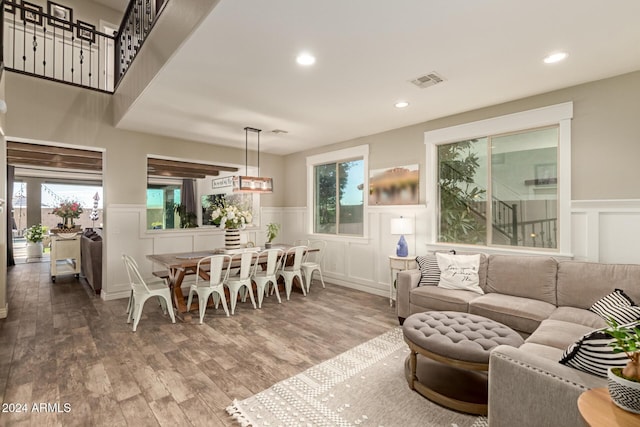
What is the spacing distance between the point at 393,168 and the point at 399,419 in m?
3.69

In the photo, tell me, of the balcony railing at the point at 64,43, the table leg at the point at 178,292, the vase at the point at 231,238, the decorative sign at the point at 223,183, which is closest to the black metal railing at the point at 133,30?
the balcony railing at the point at 64,43

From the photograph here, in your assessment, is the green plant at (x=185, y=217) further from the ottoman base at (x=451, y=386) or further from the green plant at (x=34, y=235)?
the ottoman base at (x=451, y=386)

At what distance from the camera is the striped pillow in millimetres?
1319

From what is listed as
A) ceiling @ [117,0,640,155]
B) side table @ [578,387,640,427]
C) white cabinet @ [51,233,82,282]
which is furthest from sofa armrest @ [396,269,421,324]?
white cabinet @ [51,233,82,282]

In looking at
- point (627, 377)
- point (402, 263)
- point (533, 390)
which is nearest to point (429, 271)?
point (402, 263)

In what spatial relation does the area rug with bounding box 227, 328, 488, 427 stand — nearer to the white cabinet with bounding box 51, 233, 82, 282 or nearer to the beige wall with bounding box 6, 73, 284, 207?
the beige wall with bounding box 6, 73, 284, 207

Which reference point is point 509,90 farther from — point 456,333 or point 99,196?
point 99,196

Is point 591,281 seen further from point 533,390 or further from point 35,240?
point 35,240

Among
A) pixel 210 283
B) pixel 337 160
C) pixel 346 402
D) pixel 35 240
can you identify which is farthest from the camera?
pixel 35 240

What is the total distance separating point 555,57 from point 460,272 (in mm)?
2250

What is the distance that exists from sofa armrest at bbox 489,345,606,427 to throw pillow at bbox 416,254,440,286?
196 cm

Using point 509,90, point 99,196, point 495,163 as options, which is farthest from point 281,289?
point 99,196

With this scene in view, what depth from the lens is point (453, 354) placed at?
206 centimetres

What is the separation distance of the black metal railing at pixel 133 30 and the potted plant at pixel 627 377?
4.61 metres
